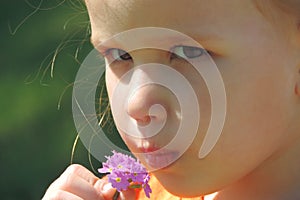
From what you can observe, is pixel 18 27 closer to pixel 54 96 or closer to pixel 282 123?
pixel 54 96

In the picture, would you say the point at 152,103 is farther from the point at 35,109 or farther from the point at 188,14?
the point at 35,109

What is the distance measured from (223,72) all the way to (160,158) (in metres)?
0.14

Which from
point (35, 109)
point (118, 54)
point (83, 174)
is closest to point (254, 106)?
point (118, 54)

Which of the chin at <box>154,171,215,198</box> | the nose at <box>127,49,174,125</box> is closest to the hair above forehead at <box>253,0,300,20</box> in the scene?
the nose at <box>127,49,174,125</box>

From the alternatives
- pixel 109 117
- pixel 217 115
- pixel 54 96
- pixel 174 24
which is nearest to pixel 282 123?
pixel 217 115

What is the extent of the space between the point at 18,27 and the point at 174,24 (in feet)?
4.85

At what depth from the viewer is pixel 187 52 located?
99 cm

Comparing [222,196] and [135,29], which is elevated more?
[135,29]

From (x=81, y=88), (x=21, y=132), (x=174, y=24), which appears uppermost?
(x=174, y=24)

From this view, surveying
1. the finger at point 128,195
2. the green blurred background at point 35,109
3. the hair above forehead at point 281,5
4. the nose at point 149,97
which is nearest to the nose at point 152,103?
the nose at point 149,97

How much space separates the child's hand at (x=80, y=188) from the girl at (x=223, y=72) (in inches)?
9.1

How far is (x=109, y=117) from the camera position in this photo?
134cm

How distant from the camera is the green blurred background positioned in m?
A: 2.32

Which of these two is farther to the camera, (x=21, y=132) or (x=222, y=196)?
(x=21, y=132)
